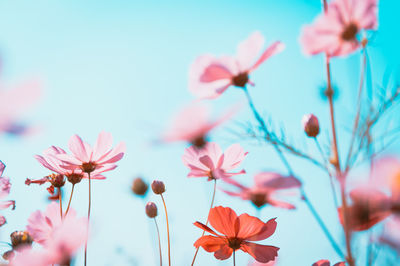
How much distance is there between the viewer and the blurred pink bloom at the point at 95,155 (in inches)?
20.8

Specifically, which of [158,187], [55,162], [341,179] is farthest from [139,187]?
[341,179]

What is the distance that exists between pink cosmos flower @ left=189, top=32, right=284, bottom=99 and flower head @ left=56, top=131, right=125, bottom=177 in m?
0.17

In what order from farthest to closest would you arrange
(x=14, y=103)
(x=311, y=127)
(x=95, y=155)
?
(x=95, y=155) < (x=311, y=127) < (x=14, y=103)

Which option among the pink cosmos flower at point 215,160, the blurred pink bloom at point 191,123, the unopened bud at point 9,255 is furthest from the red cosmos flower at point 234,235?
the unopened bud at point 9,255

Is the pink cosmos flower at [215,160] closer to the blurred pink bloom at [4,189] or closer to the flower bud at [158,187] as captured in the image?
the flower bud at [158,187]

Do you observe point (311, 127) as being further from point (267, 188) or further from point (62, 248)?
point (62, 248)

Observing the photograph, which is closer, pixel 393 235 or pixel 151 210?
pixel 393 235

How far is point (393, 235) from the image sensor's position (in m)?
0.30

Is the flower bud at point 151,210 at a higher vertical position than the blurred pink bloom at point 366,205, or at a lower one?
higher

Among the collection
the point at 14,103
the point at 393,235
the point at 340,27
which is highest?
the point at 340,27

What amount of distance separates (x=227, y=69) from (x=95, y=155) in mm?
267

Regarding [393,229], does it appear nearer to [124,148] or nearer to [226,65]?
[226,65]

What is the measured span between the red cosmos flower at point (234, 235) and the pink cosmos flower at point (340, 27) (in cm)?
24

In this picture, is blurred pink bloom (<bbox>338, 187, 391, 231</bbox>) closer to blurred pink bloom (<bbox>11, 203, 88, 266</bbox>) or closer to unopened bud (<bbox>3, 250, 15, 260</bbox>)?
blurred pink bloom (<bbox>11, 203, 88, 266</bbox>)
